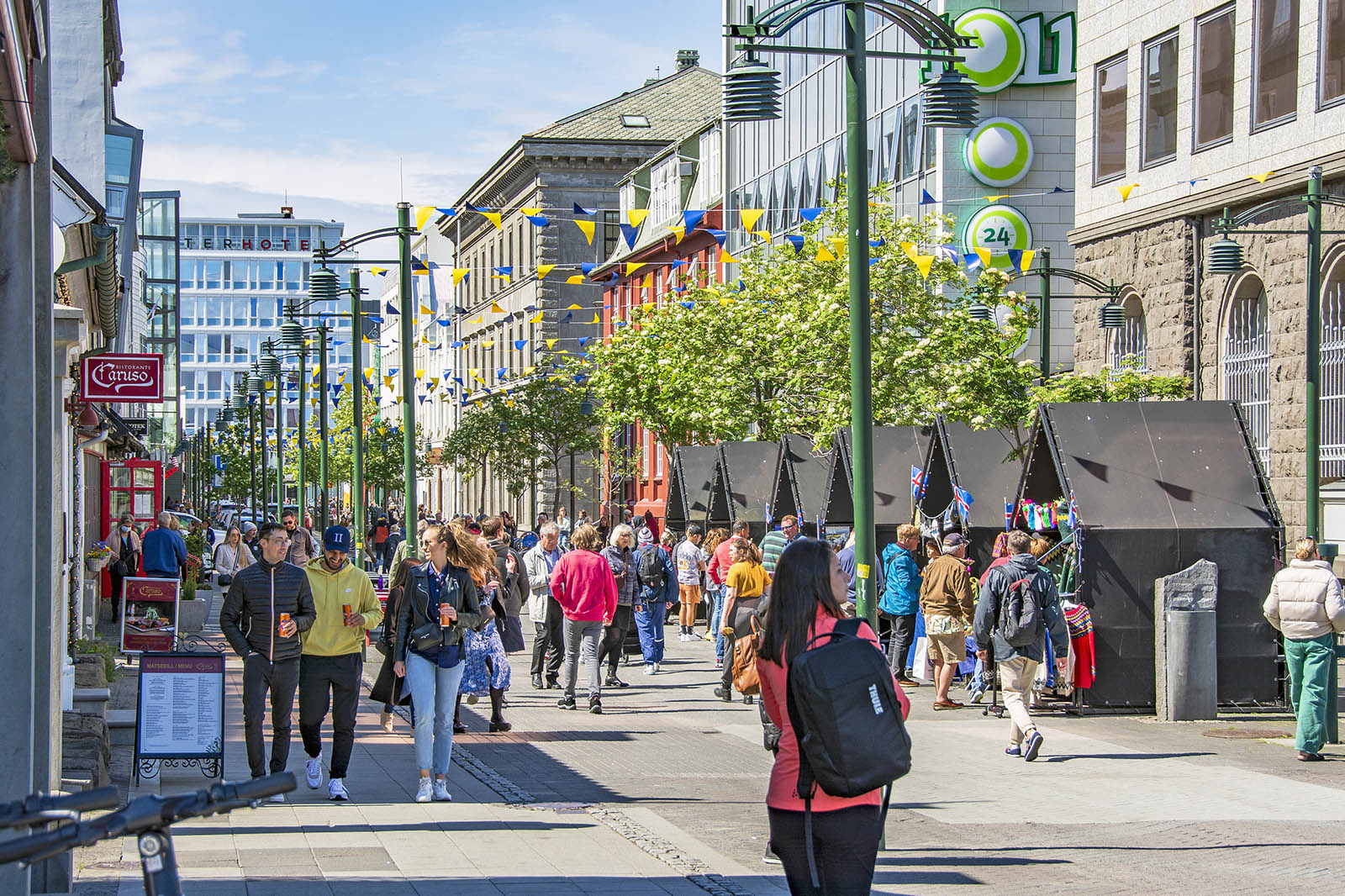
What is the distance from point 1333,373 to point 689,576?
32.7ft

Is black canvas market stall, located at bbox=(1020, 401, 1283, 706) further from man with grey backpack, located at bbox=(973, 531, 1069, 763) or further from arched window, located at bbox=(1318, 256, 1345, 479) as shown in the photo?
arched window, located at bbox=(1318, 256, 1345, 479)

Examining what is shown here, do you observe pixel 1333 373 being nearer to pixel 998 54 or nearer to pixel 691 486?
pixel 691 486

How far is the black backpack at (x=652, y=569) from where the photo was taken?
20.7 metres

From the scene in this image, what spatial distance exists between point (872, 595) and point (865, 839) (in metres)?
4.40

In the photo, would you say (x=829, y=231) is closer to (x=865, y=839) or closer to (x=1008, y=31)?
(x=1008, y=31)

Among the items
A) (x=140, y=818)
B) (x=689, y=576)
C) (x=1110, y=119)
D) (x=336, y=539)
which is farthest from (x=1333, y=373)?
(x=140, y=818)

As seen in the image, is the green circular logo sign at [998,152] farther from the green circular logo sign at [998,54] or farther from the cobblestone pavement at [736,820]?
the cobblestone pavement at [736,820]

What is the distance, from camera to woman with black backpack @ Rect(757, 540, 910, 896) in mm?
5395

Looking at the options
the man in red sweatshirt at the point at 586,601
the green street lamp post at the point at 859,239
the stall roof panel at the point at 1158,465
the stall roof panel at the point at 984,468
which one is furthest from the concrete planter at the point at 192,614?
the green street lamp post at the point at 859,239

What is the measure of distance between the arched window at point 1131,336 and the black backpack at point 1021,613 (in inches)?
551

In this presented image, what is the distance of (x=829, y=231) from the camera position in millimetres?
38062

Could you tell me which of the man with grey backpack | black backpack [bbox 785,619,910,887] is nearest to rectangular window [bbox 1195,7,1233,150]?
the man with grey backpack

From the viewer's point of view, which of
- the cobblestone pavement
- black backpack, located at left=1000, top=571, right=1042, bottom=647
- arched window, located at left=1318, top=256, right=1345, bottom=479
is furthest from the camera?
arched window, located at left=1318, top=256, right=1345, bottom=479

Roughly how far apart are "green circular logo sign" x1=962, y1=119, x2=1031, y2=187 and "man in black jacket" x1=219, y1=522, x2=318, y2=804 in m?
27.9
